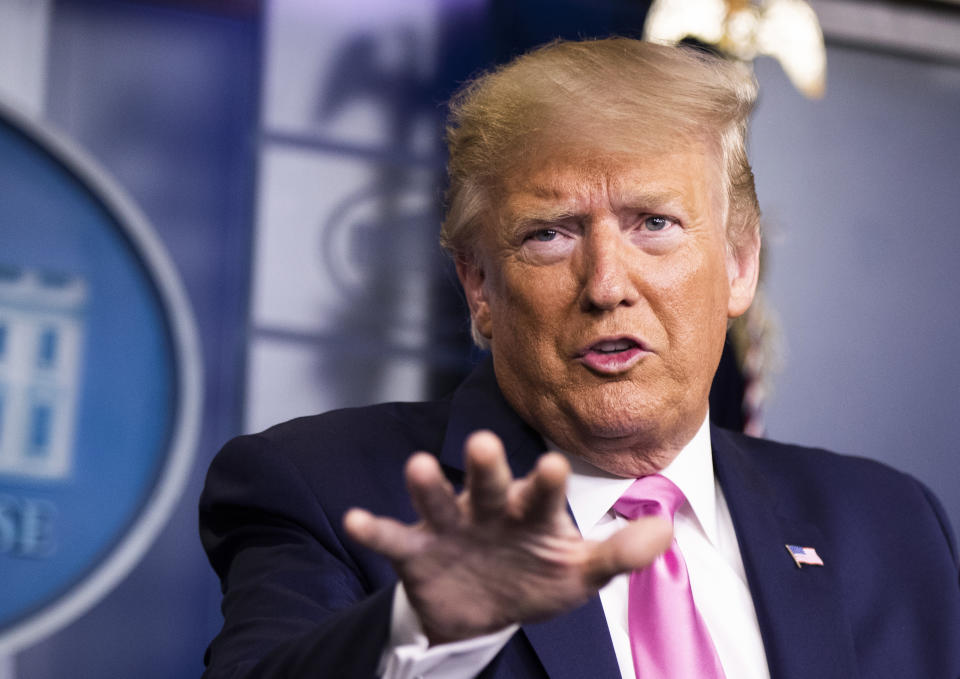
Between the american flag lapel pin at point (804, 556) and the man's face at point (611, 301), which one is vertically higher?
the man's face at point (611, 301)

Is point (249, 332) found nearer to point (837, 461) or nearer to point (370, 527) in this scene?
point (837, 461)

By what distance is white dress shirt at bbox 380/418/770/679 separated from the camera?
4.73 feet

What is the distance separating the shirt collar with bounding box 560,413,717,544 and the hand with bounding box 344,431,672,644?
607 mm

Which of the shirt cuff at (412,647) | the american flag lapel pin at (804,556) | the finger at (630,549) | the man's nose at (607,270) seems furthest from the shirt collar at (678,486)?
the finger at (630,549)

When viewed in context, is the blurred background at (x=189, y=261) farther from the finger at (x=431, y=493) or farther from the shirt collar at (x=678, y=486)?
the finger at (x=431, y=493)

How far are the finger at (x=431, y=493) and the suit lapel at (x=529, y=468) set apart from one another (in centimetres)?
50

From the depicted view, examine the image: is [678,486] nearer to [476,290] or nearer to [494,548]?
[476,290]

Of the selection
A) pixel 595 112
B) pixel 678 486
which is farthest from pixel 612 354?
pixel 595 112

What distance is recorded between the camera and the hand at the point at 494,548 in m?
0.83

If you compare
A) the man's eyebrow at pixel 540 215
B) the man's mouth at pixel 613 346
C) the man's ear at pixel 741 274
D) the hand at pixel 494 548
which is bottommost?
the hand at pixel 494 548

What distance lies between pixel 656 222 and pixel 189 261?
170 cm

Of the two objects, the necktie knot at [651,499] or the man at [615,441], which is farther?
the necktie knot at [651,499]

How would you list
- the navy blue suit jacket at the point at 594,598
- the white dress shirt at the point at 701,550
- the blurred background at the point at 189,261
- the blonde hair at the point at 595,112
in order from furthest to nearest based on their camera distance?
the blurred background at the point at 189,261
the blonde hair at the point at 595,112
the white dress shirt at the point at 701,550
the navy blue suit jacket at the point at 594,598

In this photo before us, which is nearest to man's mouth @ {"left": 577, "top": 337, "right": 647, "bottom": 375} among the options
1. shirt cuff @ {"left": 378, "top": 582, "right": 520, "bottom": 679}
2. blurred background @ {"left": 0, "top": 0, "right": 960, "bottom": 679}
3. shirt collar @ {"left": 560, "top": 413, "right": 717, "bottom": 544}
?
shirt collar @ {"left": 560, "top": 413, "right": 717, "bottom": 544}
